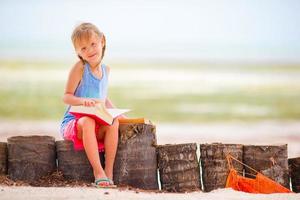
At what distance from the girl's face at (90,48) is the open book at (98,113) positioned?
0.40 m

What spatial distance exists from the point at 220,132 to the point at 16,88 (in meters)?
11.4

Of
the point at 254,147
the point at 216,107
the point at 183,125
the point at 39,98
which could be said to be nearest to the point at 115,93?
Answer: the point at 39,98

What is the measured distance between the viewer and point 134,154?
19.3 feet

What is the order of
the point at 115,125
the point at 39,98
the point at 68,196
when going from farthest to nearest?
the point at 39,98 → the point at 115,125 → the point at 68,196

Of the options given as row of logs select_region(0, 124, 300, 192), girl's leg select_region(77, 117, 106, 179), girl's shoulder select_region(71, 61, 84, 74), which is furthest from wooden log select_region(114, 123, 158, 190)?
girl's shoulder select_region(71, 61, 84, 74)

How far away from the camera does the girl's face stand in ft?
19.4

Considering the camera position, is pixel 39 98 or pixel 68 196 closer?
pixel 68 196

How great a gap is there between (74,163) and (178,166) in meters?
0.79

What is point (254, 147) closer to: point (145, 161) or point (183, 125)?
point (145, 161)

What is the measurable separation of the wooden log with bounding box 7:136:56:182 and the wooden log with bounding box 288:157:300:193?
1.89m

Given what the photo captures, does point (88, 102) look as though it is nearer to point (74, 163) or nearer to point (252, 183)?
point (74, 163)

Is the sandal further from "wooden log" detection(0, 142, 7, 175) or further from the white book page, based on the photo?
"wooden log" detection(0, 142, 7, 175)

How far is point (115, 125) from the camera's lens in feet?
19.0

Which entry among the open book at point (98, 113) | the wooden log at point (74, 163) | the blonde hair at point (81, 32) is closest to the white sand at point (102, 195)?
the wooden log at point (74, 163)
